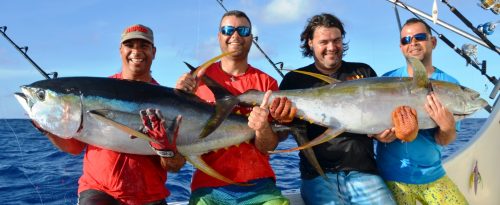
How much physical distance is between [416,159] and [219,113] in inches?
57.5

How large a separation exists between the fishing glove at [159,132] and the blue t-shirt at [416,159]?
158 cm

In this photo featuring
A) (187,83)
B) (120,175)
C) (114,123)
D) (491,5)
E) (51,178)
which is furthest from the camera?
(51,178)

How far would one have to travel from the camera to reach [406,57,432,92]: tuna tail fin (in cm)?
259

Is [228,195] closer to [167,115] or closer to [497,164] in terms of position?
[167,115]

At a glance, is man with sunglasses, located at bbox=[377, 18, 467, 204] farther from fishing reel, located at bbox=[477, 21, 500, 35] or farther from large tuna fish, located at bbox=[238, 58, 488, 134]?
fishing reel, located at bbox=[477, 21, 500, 35]

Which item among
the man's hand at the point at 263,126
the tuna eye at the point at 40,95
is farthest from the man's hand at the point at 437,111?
the tuna eye at the point at 40,95

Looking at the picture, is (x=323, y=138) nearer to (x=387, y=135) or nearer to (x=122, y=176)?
(x=387, y=135)

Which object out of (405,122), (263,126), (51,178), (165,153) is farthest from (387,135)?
(51,178)

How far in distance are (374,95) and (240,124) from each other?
2.88 feet

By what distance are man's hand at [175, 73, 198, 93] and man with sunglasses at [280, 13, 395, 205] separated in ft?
2.76

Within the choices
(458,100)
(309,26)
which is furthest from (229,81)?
(458,100)

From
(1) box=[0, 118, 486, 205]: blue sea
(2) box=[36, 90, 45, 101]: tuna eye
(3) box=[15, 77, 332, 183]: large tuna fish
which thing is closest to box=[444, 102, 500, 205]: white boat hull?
(1) box=[0, 118, 486, 205]: blue sea

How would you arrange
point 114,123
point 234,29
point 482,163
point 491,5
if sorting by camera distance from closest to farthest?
point 114,123
point 234,29
point 482,163
point 491,5

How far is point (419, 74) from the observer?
8.54 ft
